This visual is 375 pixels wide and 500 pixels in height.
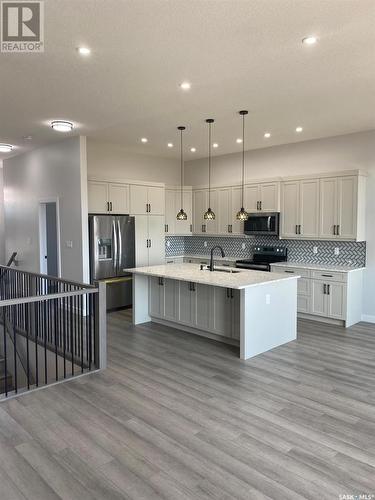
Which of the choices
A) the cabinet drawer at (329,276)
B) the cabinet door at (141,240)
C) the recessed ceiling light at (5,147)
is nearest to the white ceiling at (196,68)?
the recessed ceiling light at (5,147)

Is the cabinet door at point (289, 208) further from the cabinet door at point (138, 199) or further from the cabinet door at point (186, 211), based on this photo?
the cabinet door at point (138, 199)

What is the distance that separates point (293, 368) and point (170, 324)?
7.58 ft

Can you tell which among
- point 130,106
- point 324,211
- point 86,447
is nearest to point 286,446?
point 86,447

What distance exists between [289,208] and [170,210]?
2.76m

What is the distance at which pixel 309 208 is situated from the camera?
6699 millimetres

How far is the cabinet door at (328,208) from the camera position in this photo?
6.38 m

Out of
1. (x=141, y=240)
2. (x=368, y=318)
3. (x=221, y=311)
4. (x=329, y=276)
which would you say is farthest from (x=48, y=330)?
(x=368, y=318)

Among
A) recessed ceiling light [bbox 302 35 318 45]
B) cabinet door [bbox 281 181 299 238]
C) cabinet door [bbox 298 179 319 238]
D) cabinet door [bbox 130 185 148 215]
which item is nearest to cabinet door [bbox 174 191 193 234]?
cabinet door [bbox 130 185 148 215]

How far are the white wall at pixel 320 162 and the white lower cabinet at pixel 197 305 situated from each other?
9.05ft

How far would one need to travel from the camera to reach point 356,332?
19.1 feet

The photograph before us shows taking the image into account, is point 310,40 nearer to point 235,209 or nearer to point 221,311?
point 221,311

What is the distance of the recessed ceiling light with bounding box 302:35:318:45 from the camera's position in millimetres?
3043

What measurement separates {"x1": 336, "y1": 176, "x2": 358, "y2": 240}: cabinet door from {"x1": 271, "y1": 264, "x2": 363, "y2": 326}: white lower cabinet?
2.19ft

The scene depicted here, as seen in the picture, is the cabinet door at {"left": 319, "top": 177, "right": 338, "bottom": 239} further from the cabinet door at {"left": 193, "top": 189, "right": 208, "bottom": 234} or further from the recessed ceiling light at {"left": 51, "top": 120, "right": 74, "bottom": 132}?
the recessed ceiling light at {"left": 51, "top": 120, "right": 74, "bottom": 132}
